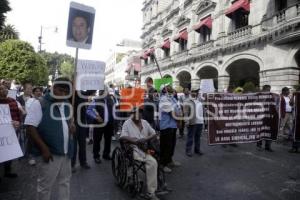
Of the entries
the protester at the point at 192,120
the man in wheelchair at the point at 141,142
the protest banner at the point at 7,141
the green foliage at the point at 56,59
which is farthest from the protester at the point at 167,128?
the green foliage at the point at 56,59

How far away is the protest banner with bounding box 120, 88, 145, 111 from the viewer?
9470 mm

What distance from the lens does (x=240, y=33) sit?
1914 cm

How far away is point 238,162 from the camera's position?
24.2 feet

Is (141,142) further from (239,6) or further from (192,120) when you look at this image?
(239,6)

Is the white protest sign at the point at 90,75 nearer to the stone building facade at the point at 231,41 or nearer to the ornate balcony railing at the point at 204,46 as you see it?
the stone building facade at the point at 231,41

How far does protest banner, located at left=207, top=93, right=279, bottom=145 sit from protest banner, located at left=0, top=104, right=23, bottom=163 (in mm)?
4544

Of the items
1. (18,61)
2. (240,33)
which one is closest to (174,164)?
(240,33)

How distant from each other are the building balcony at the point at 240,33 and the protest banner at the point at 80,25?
14983 mm

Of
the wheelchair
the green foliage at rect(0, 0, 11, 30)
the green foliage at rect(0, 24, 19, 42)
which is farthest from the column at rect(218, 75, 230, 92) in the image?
the green foliage at rect(0, 24, 19, 42)

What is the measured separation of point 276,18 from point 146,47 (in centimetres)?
2461

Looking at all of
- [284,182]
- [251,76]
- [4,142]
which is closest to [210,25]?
[251,76]

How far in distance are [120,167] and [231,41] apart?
16.4 m

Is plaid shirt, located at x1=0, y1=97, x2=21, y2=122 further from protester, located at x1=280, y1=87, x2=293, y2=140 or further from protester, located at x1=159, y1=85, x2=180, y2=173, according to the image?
protester, located at x1=280, y1=87, x2=293, y2=140

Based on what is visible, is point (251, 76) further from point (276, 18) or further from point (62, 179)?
point (62, 179)
